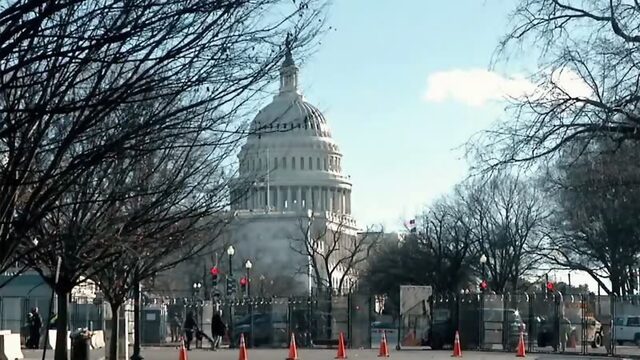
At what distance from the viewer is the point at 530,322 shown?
173 feet

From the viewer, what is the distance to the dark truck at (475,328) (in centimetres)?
5241

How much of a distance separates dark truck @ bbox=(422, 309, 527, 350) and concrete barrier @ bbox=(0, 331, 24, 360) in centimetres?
1933

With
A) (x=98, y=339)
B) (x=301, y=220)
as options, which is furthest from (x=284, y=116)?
(x=301, y=220)

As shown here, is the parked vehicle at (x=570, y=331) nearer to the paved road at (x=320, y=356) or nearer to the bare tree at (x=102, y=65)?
the paved road at (x=320, y=356)

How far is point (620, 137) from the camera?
20.6m

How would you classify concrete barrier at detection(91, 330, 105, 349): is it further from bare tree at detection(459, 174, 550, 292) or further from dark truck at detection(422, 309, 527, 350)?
bare tree at detection(459, 174, 550, 292)

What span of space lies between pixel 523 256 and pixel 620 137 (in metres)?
63.5

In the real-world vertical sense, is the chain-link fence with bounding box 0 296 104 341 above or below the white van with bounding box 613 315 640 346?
above

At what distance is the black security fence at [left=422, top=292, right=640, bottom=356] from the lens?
5175 cm

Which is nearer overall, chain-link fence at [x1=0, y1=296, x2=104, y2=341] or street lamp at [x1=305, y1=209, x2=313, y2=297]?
chain-link fence at [x1=0, y1=296, x2=104, y2=341]

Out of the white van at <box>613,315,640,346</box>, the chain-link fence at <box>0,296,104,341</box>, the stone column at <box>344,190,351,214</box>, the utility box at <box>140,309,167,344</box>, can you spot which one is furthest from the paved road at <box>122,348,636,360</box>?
the stone column at <box>344,190,351,214</box>

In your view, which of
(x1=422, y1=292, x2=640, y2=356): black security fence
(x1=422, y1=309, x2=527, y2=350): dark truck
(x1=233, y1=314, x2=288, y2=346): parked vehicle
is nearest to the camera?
(x1=422, y1=292, x2=640, y2=356): black security fence

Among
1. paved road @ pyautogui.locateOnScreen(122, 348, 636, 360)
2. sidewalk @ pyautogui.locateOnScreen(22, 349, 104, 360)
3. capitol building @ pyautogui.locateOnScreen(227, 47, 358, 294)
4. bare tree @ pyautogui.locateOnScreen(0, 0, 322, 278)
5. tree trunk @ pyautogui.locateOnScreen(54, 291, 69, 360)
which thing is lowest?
paved road @ pyautogui.locateOnScreen(122, 348, 636, 360)

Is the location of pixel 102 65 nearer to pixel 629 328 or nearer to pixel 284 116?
pixel 284 116
